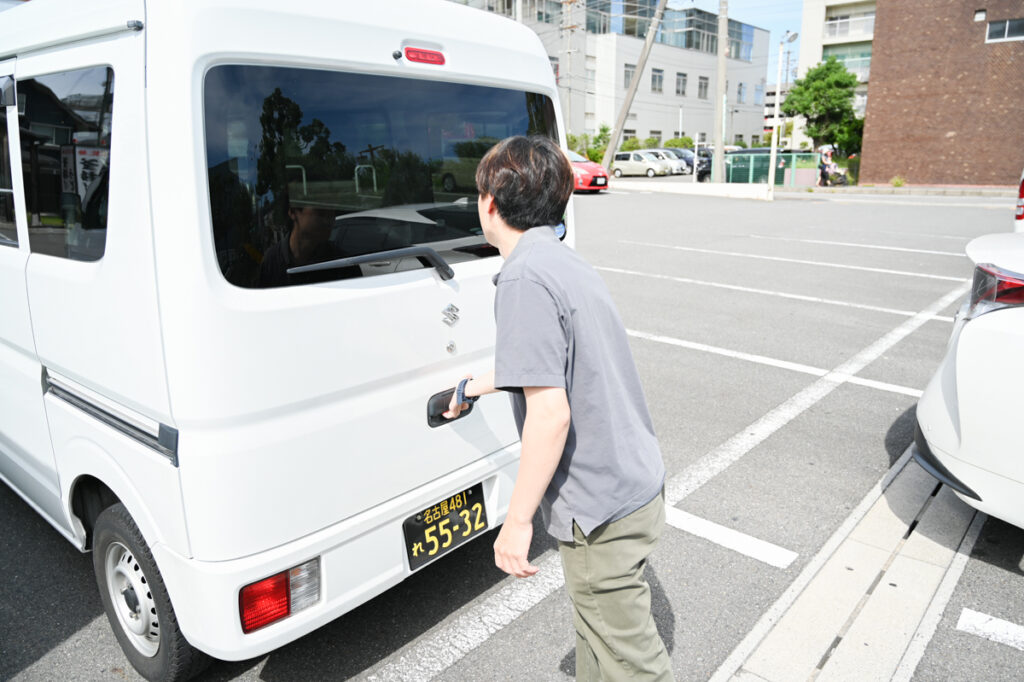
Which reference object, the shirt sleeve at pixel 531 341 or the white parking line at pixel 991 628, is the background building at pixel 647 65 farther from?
the shirt sleeve at pixel 531 341

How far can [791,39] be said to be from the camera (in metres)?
27.3

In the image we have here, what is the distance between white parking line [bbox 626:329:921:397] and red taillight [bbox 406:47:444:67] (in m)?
4.13

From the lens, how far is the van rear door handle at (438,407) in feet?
7.95

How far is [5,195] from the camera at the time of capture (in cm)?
255

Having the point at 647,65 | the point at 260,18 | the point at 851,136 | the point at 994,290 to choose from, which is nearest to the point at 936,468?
the point at 994,290

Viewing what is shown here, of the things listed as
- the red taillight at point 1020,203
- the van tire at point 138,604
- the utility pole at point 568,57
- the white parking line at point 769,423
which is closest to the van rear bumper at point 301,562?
the van tire at point 138,604

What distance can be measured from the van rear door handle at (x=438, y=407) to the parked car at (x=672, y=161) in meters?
40.1

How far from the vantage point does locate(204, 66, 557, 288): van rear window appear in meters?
1.94

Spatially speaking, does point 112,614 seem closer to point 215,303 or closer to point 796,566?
point 215,303

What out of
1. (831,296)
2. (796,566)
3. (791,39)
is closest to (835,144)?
(791,39)

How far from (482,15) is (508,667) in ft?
7.57

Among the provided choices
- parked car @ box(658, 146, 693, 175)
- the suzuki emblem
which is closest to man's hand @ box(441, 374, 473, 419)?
the suzuki emblem

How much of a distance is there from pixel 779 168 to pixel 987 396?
31360 millimetres

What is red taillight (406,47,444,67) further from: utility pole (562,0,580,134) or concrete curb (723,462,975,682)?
utility pole (562,0,580,134)
